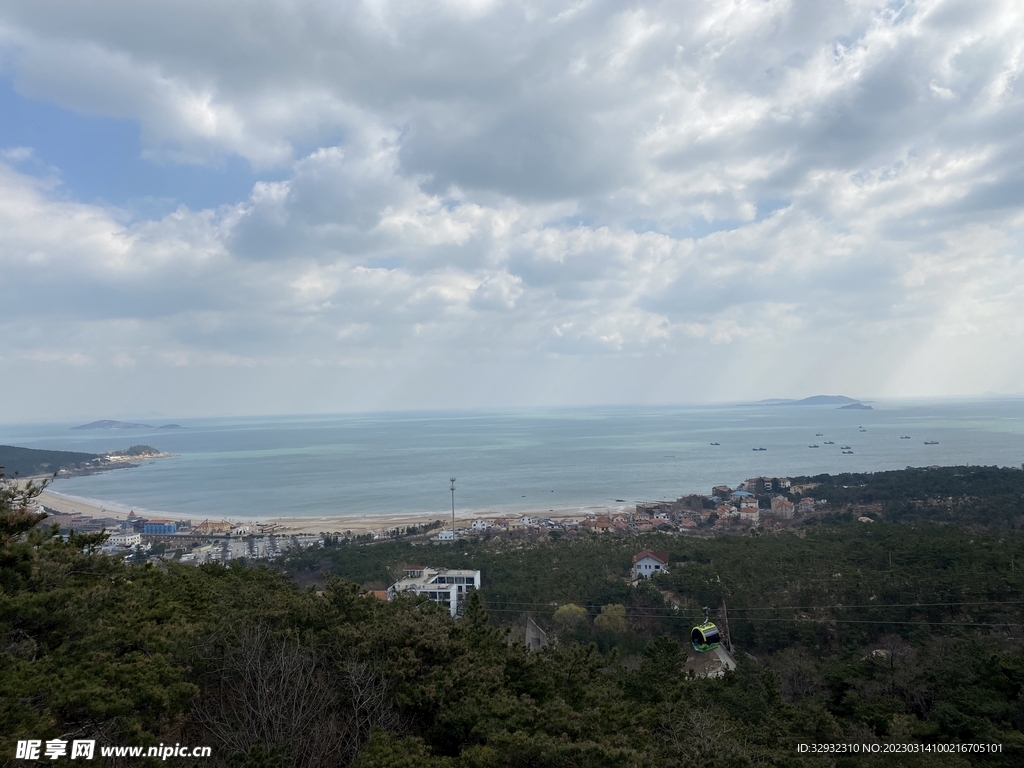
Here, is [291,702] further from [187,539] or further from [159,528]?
[159,528]

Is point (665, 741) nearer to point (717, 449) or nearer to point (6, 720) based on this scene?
point (6, 720)

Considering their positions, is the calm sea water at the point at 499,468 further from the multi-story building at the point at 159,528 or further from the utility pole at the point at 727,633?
the utility pole at the point at 727,633

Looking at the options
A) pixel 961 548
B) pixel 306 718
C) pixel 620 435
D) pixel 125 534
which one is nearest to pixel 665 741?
pixel 306 718

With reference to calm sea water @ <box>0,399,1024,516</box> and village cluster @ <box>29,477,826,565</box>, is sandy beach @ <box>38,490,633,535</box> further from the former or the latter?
calm sea water @ <box>0,399,1024,516</box>

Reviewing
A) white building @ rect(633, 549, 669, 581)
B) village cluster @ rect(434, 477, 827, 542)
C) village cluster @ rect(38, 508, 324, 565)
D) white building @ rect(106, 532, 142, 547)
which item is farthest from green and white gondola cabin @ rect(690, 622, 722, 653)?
white building @ rect(106, 532, 142, 547)

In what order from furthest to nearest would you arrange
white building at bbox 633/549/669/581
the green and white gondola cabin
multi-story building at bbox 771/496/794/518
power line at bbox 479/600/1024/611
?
multi-story building at bbox 771/496/794/518 → white building at bbox 633/549/669/581 → power line at bbox 479/600/1024/611 → the green and white gondola cabin

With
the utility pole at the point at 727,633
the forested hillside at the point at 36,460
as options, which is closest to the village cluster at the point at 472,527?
the utility pole at the point at 727,633
